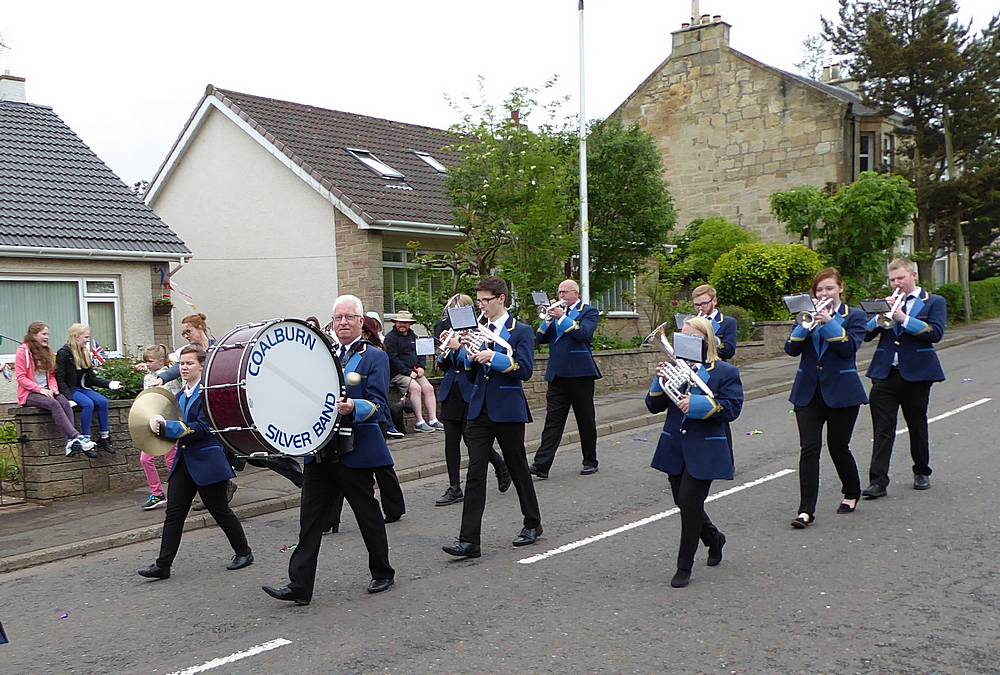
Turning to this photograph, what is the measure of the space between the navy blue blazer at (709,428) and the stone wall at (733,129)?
87.6ft

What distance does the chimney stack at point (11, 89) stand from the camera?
20.4 meters

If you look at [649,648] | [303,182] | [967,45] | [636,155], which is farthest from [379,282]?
[967,45]

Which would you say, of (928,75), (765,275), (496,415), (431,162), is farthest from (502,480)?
(928,75)

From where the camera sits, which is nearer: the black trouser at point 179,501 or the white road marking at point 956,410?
the black trouser at point 179,501

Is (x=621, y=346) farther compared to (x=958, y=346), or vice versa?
(x=958, y=346)

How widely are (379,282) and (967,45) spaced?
1913 cm

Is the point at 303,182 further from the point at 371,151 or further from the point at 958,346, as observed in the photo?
the point at 958,346

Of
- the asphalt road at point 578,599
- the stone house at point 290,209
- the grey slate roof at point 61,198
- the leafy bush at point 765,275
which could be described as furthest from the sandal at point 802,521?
the leafy bush at point 765,275

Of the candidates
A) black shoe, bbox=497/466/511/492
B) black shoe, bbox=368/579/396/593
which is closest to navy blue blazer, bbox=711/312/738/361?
black shoe, bbox=497/466/511/492

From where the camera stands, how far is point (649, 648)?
5.18 metres

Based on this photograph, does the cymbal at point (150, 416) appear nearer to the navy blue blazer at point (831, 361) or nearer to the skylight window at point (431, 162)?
the navy blue blazer at point (831, 361)

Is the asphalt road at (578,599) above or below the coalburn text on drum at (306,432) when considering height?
below

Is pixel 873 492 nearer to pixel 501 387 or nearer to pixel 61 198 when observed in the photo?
pixel 501 387

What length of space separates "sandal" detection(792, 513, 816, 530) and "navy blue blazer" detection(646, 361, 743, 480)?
1.55 metres
